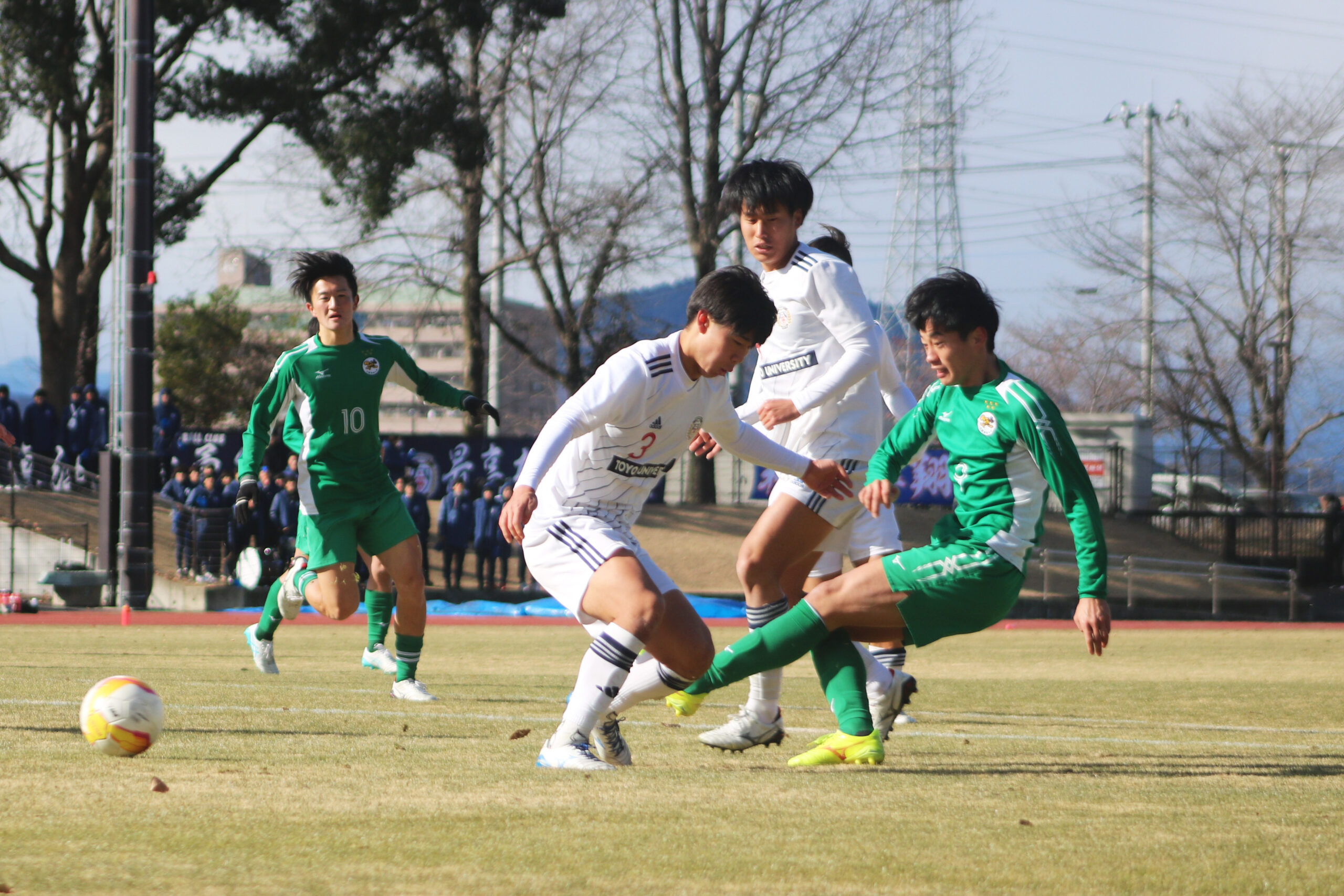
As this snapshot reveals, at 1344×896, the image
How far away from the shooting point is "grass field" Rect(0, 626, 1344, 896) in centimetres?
303

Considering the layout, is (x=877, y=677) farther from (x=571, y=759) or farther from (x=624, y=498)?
(x=571, y=759)

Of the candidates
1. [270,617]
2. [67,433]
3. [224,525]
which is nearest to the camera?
[270,617]

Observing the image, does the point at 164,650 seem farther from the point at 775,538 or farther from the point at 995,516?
the point at 995,516

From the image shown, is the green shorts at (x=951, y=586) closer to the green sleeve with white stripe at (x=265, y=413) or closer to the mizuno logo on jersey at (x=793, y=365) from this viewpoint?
the mizuno logo on jersey at (x=793, y=365)

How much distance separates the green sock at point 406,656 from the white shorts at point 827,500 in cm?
236

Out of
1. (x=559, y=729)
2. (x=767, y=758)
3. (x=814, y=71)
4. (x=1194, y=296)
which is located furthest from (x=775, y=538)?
(x=1194, y=296)

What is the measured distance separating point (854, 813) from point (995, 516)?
1445 millimetres

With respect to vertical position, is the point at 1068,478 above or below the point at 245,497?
above

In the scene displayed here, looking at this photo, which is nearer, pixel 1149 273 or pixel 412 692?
pixel 412 692

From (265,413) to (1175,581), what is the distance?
24.5 metres

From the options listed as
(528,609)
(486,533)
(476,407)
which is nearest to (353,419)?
(476,407)

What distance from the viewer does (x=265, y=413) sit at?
24.9 feet

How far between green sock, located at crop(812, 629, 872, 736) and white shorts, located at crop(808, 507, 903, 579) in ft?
4.29

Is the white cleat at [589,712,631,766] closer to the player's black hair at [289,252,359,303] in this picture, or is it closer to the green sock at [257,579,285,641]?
the player's black hair at [289,252,359,303]
